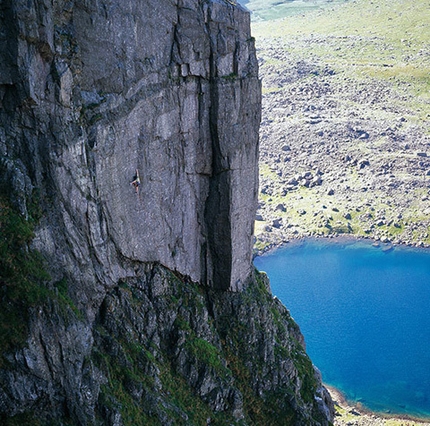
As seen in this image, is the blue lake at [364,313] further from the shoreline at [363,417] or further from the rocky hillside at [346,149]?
the rocky hillside at [346,149]

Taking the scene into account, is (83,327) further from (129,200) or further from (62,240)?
(129,200)

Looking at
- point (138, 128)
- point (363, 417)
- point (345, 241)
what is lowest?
point (363, 417)

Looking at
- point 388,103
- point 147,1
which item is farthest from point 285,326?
point 388,103

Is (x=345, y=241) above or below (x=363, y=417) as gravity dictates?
above

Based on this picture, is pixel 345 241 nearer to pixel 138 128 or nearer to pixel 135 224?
pixel 135 224

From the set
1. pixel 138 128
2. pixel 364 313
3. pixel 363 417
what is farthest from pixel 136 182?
pixel 364 313

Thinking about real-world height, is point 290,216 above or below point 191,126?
below

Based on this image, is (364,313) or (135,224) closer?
(135,224)

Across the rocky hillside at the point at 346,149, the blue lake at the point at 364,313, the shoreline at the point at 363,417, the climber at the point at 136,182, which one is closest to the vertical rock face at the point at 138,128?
the climber at the point at 136,182
